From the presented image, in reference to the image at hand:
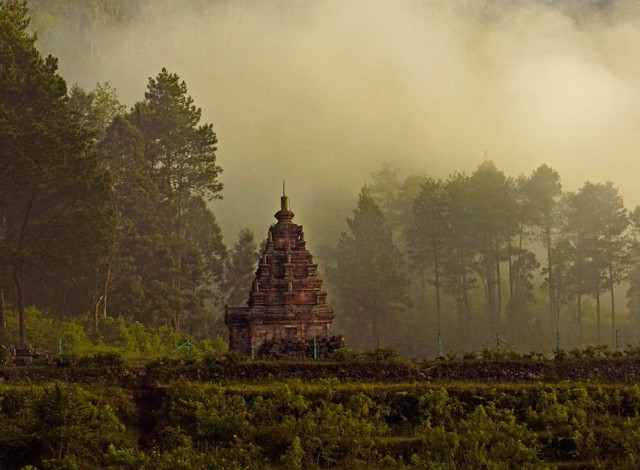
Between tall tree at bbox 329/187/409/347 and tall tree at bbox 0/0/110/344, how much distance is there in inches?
1144

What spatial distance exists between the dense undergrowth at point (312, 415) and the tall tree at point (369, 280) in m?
40.2

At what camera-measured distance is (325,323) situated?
1747 inches

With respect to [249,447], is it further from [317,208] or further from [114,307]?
[317,208]

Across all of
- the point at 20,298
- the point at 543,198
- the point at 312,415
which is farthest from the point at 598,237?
the point at 312,415

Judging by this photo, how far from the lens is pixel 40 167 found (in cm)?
4256

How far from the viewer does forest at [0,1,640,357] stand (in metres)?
44.5

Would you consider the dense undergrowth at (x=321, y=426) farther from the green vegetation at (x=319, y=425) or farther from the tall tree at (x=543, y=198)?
the tall tree at (x=543, y=198)

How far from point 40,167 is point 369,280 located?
34.7m

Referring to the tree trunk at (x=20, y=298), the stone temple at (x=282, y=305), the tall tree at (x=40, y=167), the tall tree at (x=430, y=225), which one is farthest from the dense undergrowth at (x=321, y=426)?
the tall tree at (x=430, y=225)

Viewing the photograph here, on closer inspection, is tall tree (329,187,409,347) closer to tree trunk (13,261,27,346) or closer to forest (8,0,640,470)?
forest (8,0,640,470)

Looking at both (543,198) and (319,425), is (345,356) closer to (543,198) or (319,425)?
(319,425)

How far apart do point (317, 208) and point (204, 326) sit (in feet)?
179

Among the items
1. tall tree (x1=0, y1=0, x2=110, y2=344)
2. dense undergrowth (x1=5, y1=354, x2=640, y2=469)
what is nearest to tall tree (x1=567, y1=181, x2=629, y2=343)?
dense undergrowth (x1=5, y1=354, x2=640, y2=469)

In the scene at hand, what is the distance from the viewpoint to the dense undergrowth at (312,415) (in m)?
19.2
